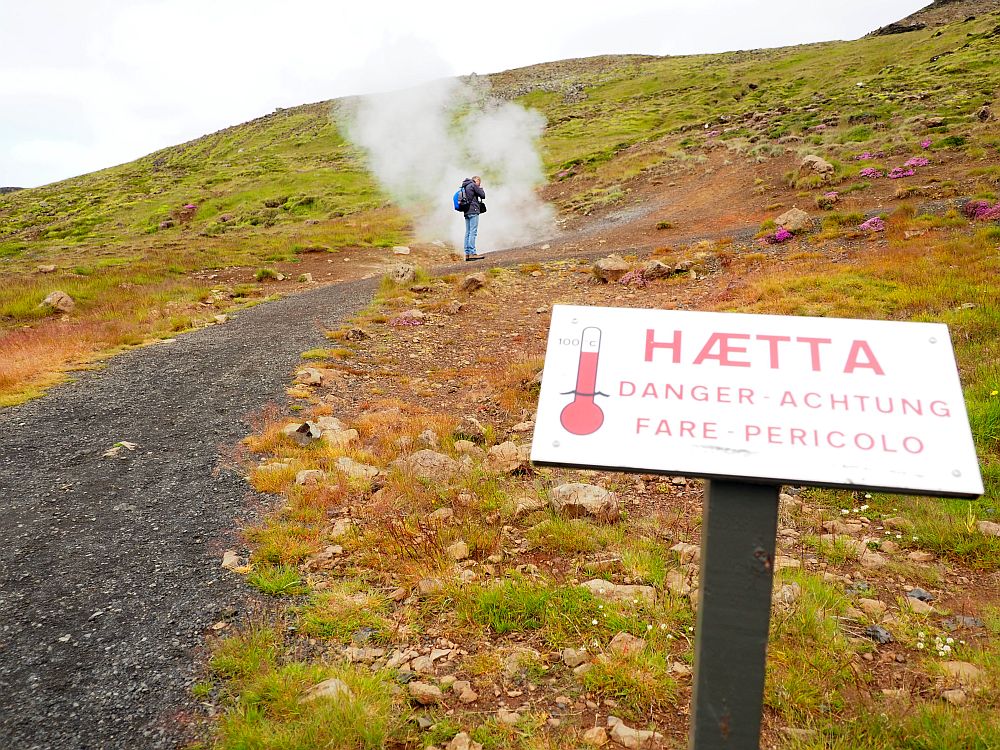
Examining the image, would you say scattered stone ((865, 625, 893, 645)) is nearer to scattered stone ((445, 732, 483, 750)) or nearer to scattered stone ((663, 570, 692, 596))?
→ scattered stone ((663, 570, 692, 596))

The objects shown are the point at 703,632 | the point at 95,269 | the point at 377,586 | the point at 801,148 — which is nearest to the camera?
the point at 703,632

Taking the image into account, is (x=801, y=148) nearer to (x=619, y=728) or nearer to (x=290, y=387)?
(x=290, y=387)

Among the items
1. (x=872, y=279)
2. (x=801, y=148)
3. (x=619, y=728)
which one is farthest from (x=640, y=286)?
(x=801, y=148)

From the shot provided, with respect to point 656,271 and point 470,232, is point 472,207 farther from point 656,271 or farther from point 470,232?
point 656,271

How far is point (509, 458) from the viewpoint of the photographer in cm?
585

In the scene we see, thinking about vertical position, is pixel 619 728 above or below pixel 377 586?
below

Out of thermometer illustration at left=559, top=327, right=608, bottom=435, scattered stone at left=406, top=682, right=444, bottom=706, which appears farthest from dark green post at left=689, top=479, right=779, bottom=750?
scattered stone at left=406, top=682, right=444, bottom=706

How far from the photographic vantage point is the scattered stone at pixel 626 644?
10.7ft

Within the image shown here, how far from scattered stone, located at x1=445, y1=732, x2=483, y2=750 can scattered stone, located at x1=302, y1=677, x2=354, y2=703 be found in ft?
1.82

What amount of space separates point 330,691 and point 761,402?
256 cm

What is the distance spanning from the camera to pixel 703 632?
2068mm

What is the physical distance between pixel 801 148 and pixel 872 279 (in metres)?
16.4

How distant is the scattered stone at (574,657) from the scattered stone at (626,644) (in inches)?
6.0

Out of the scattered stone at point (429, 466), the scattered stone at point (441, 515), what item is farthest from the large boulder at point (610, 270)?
the scattered stone at point (441, 515)
